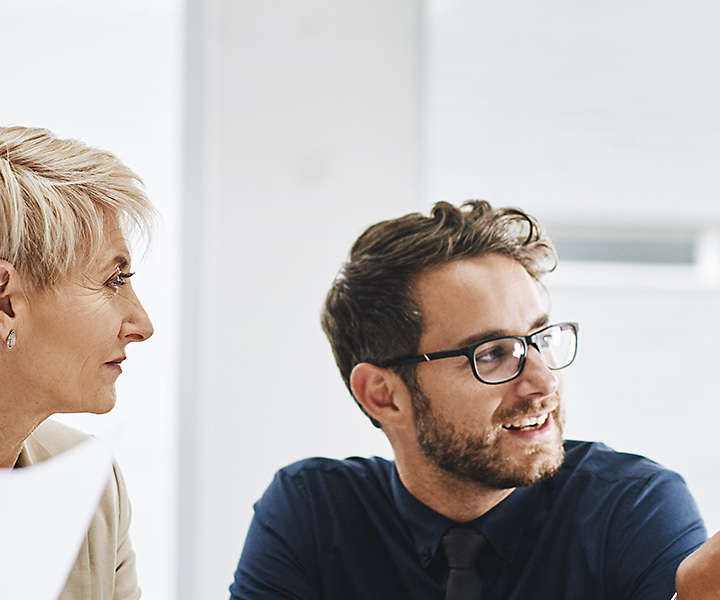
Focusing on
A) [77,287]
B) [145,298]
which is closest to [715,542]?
[77,287]

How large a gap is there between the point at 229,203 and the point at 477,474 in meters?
1.11

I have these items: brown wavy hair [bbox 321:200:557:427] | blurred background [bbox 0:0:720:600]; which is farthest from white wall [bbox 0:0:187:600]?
brown wavy hair [bbox 321:200:557:427]

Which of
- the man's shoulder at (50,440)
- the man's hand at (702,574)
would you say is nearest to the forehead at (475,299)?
the man's hand at (702,574)

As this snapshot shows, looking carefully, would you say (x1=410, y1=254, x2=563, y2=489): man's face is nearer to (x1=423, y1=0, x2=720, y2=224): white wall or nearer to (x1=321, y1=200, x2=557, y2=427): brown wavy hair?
(x1=321, y1=200, x2=557, y2=427): brown wavy hair

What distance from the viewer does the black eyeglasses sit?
1.38 meters

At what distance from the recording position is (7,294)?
1.06 metres

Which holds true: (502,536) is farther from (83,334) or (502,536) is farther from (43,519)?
(43,519)

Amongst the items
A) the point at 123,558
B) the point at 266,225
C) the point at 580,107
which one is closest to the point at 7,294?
the point at 123,558

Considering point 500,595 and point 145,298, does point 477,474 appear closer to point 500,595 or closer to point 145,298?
point 500,595

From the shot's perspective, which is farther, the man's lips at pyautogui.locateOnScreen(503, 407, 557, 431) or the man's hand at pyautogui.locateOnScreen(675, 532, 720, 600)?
the man's lips at pyautogui.locateOnScreen(503, 407, 557, 431)

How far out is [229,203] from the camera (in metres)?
2.19

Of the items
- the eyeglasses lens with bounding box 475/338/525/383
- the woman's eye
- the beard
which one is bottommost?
the beard

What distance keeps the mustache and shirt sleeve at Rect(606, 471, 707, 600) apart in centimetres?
18

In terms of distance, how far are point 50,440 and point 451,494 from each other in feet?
2.17
